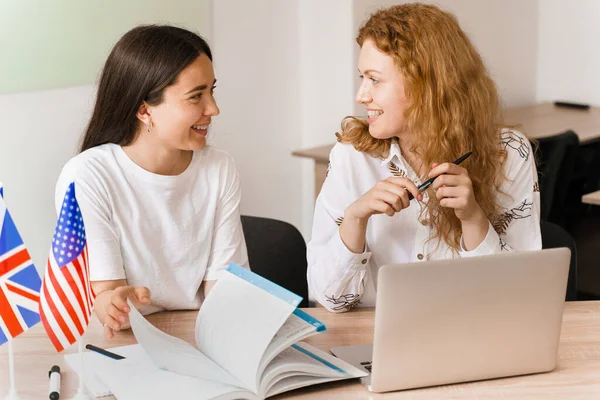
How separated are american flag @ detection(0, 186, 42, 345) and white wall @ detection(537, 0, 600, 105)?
3.47 m

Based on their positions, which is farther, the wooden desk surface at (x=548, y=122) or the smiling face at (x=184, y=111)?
the wooden desk surface at (x=548, y=122)

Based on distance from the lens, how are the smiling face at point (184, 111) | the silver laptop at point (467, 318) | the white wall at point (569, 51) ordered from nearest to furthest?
the silver laptop at point (467, 318), the smiling face at point (184, 111), the white wall at point (569, 51)

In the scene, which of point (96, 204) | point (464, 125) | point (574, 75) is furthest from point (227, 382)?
point (574, 75)

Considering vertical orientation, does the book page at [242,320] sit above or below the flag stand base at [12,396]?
above

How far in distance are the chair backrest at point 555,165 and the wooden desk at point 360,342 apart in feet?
4.20

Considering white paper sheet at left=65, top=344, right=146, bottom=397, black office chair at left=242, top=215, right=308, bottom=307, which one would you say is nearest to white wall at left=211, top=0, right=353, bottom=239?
black office chair at left=242, top=215, right=308, bottom=307

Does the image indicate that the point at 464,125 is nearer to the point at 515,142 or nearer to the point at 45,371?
the point at 515,142

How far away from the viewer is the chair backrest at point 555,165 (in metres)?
3.08

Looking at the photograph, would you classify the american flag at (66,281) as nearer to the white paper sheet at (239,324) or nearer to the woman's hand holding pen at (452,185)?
the white paper sheet at (239,324)

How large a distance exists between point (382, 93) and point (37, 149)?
4.78 ft

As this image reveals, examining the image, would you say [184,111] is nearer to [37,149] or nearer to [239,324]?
[239,324]

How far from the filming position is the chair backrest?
3080mm

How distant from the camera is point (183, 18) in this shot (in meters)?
3.20

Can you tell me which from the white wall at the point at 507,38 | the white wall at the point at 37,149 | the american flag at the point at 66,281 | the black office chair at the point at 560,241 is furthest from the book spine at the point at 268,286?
the white wall at the point at 507,38
